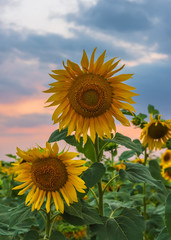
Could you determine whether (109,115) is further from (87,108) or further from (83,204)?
(83,204)

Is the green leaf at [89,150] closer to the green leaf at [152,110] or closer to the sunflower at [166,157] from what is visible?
the green leaf at [152,110]

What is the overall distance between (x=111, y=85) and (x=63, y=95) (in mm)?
291

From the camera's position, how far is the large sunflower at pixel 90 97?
68.4 inches

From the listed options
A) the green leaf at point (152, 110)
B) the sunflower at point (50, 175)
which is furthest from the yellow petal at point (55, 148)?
the green leaf at point (152, 110)

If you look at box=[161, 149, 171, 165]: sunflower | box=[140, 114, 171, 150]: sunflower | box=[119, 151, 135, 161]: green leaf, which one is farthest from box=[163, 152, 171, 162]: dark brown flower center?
box=[119, 151, 135, 161]: green leaf

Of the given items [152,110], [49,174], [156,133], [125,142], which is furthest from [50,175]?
[152,110]

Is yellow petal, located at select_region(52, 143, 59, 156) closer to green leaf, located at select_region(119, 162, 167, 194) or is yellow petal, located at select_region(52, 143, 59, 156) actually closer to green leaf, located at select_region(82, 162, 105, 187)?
green leaf, located at select_region(82, 162, 105, 187)

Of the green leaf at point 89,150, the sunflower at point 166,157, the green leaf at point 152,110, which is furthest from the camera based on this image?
the sunflower at point 166,157

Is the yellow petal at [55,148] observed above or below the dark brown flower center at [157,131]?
below

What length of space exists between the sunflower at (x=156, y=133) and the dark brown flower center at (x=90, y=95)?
4.13ft

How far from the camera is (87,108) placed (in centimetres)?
186

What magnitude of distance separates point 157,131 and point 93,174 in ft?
4.99

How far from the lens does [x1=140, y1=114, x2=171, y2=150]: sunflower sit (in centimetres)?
299

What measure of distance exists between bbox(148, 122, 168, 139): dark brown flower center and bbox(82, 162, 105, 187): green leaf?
1458mm
